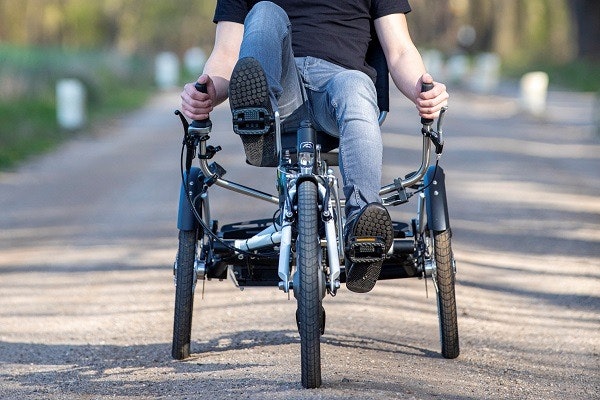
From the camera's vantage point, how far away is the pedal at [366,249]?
181 inches

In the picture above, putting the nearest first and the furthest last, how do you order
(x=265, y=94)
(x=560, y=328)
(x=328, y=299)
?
(x=265, y=94), (x=560, y=328), (x=328, y=299)

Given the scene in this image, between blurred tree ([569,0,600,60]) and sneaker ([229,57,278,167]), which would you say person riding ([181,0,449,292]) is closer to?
sneaker ([229,57,278,167])

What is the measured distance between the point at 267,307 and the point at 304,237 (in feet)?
7.68

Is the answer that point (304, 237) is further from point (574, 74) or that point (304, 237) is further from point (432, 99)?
point (574, 74)

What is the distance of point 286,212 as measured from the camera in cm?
462

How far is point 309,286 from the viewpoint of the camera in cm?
441

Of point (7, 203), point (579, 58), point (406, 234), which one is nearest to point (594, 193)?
point (7, 203)

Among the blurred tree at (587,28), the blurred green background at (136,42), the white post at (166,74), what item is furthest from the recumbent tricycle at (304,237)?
the blurred tree at (587,28)

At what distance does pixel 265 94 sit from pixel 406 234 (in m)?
1.14

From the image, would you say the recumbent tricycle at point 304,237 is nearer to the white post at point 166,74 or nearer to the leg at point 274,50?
the leg at point 274,50

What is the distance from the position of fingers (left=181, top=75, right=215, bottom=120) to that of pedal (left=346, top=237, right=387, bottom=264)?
0.81 metres

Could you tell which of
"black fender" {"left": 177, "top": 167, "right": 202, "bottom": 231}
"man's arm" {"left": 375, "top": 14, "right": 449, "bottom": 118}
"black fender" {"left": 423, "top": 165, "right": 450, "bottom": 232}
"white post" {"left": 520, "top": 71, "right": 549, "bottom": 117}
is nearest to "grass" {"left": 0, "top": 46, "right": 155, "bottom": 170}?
"white post" {"left": 520, "top": 71, "right": 549, "bottom": 117}

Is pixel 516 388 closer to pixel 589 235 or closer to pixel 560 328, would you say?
pixel 560 328

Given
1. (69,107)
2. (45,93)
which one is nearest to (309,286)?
(69,107)
